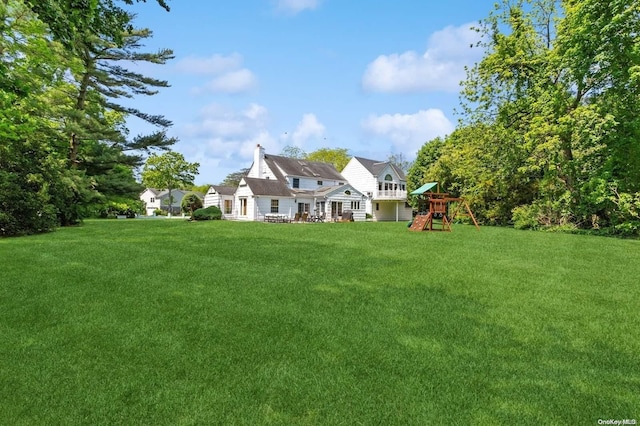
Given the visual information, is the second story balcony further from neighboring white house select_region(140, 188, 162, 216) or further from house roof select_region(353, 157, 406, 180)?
neighboring white house select_region(140, 188, 162, 216)

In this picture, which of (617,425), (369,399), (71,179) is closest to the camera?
(617,425)

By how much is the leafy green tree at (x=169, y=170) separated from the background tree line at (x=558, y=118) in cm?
3678

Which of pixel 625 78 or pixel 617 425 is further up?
pixel 625 78

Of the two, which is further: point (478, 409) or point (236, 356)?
point (236, 356)

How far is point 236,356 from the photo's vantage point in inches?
155

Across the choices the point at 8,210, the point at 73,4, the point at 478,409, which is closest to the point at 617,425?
the point at 478,409

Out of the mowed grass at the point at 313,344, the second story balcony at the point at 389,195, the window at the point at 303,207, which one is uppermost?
the second story balcony at the point at 389,195

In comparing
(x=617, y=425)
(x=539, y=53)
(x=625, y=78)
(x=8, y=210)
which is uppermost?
(x=539, y=53)

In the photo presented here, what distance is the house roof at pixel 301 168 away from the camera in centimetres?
3662

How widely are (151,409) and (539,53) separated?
1139 inches

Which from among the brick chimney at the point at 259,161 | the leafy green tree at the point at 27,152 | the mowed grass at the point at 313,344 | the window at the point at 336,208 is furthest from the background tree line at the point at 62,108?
the window at the point at 336,208

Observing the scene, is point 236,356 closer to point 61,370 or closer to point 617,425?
point 61,370

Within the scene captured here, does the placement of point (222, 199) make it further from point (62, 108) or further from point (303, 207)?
point (62, 108)

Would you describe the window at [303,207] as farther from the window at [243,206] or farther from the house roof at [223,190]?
the house roof at [223,190]
